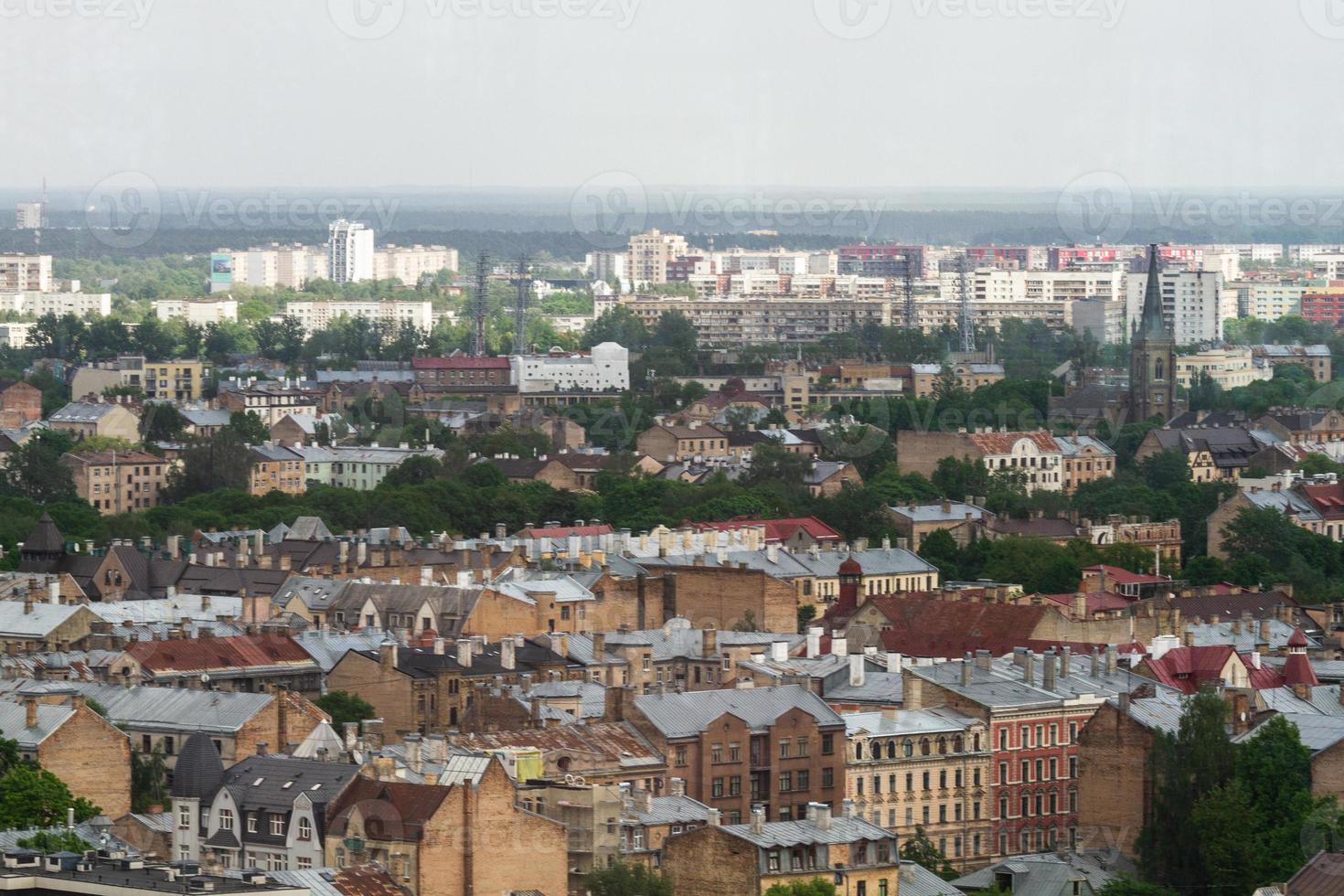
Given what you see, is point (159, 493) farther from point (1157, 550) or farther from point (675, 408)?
point (675, 408)

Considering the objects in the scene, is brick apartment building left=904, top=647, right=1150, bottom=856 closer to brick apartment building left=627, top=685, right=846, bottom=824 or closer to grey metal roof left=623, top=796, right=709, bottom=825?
brick apartment building left=627, top=685, right=846, bottom=824

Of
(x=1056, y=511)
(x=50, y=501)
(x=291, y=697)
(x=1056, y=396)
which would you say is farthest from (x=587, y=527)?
(x=1056, y=396)

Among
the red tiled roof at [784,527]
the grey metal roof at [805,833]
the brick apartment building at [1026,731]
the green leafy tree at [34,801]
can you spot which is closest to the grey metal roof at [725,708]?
the brick apartment building at [1026,731]

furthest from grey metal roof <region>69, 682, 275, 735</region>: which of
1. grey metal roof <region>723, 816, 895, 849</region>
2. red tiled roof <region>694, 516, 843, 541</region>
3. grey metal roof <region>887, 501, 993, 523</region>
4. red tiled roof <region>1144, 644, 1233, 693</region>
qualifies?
grey metal roof <region>887, 501, 993, 523</region>

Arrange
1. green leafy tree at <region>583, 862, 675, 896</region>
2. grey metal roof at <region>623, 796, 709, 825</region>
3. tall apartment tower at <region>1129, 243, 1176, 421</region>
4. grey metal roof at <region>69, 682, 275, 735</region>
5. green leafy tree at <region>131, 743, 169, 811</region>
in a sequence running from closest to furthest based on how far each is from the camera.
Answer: green leafy tree at <region>583, 862, 675, 896</region> < grey metal roof at <region>623, 796, 709, 825</region> < green leafy tree at <region>131, 743, 169, 811</region> < grey metal roof at <region>69, 682, 275, 735</region> < tall apartment tower at <region>1129, 243, 1176, 421</region>

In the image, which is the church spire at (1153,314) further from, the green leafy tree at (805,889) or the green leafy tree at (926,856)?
the green leafy tree at (805,889)
